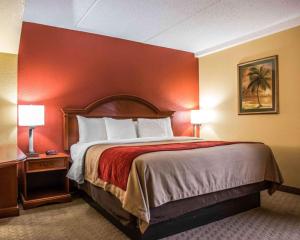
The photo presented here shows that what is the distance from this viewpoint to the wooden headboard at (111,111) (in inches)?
149

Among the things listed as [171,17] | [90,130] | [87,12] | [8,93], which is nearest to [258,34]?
[171,17]

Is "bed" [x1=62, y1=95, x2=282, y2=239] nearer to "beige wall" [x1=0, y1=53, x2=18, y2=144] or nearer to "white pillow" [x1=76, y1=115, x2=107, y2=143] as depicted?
"white pillow" [x1=76, y1=115, x2=107, y2=143]

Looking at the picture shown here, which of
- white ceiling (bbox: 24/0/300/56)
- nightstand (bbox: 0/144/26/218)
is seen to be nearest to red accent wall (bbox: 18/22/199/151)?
white ceiling (bbox: 24/0/300/56)

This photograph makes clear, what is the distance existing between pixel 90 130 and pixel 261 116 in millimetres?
2790

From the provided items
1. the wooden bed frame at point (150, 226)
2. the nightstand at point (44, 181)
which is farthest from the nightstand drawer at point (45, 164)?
the wooden bed frame at point (150, 226)

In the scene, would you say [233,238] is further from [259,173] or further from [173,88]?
[173,88]

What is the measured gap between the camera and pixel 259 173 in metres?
2.84

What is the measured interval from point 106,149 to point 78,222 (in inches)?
32.4

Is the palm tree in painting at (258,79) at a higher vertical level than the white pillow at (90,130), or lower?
higher

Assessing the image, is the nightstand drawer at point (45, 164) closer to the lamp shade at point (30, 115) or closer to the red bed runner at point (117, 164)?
the lamp shade at point (30, 115)

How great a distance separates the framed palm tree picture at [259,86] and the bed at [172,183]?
4.25 feet

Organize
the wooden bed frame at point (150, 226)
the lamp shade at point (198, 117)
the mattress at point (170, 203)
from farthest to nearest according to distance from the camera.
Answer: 1. the lamp shade at point (198, 117)
2. the wooden bed frame at point (150, 226)
3. the mattress at point (170, 203)

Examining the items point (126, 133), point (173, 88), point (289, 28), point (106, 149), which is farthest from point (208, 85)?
point (106, 149)

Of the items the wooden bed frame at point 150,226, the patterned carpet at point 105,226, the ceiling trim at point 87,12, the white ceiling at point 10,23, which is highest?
the ceiling trim at point 87,12
